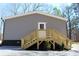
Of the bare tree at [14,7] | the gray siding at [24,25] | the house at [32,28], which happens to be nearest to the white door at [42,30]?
the house at [32,28]

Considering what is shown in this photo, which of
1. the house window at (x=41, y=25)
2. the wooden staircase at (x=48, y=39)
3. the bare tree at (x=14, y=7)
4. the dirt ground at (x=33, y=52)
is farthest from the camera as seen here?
the house window at (x=41, y=25)

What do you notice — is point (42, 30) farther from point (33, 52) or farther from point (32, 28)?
point (33, 52)

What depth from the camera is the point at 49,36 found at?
7.56 meters

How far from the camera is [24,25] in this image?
787 cm

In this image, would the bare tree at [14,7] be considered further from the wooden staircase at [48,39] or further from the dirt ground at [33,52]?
the dirt ground at [33,52]

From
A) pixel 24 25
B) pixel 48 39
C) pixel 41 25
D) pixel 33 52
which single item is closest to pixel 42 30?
pixel 41 25

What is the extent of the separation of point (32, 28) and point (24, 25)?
32 centimetres

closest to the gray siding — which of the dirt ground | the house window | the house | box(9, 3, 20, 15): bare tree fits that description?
the house

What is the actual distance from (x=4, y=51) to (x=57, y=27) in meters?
1.92

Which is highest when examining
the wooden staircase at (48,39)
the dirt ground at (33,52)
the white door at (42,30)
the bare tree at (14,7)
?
the bare tree at (14,7)

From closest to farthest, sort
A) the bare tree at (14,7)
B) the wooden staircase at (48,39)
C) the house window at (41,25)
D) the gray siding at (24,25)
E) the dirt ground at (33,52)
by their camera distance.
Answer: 1. the dirt ground at (33,52)
2. the bare tree at (14,7)
3. the wooden staircase at (48,39)
4. the house window at (41,25)
5. the gray siding at (24,25)

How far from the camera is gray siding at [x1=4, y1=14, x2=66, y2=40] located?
768cm

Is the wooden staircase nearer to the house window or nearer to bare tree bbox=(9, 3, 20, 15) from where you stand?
the house window

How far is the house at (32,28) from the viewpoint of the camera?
295 inches
